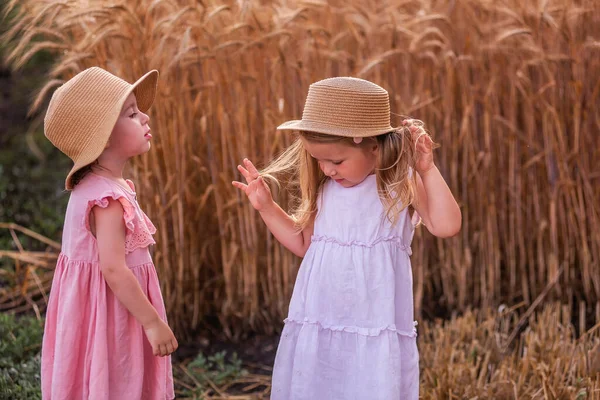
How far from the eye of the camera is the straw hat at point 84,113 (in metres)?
2.11

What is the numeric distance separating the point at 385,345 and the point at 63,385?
2.78ft

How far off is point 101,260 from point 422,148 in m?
0.87

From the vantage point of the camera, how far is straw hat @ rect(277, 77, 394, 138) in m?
2.16

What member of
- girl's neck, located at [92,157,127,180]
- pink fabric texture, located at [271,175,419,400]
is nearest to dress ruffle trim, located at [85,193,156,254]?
girl's neck, located at [92,157,127,180]

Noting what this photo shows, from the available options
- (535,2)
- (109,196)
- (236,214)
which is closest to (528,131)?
(535,2)

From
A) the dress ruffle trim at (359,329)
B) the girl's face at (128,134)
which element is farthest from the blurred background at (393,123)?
the girl's face at (128,134)

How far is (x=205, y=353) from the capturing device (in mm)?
3742

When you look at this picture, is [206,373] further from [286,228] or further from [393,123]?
[393,123]

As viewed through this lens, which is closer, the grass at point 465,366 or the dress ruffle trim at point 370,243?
the dress ruffle trim at point 370,243

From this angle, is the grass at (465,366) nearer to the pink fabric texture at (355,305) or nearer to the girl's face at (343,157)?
the pink fabric texture at (355,305)

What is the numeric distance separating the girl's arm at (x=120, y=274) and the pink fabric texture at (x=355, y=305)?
42 cm

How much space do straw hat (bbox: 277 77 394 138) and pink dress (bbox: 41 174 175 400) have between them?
51 centimetres

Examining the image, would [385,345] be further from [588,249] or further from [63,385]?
[588,249]

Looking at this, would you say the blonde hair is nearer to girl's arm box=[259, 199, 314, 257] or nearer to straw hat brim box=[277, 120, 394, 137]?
straw hat brim box=[277, 120, 394, 137]
